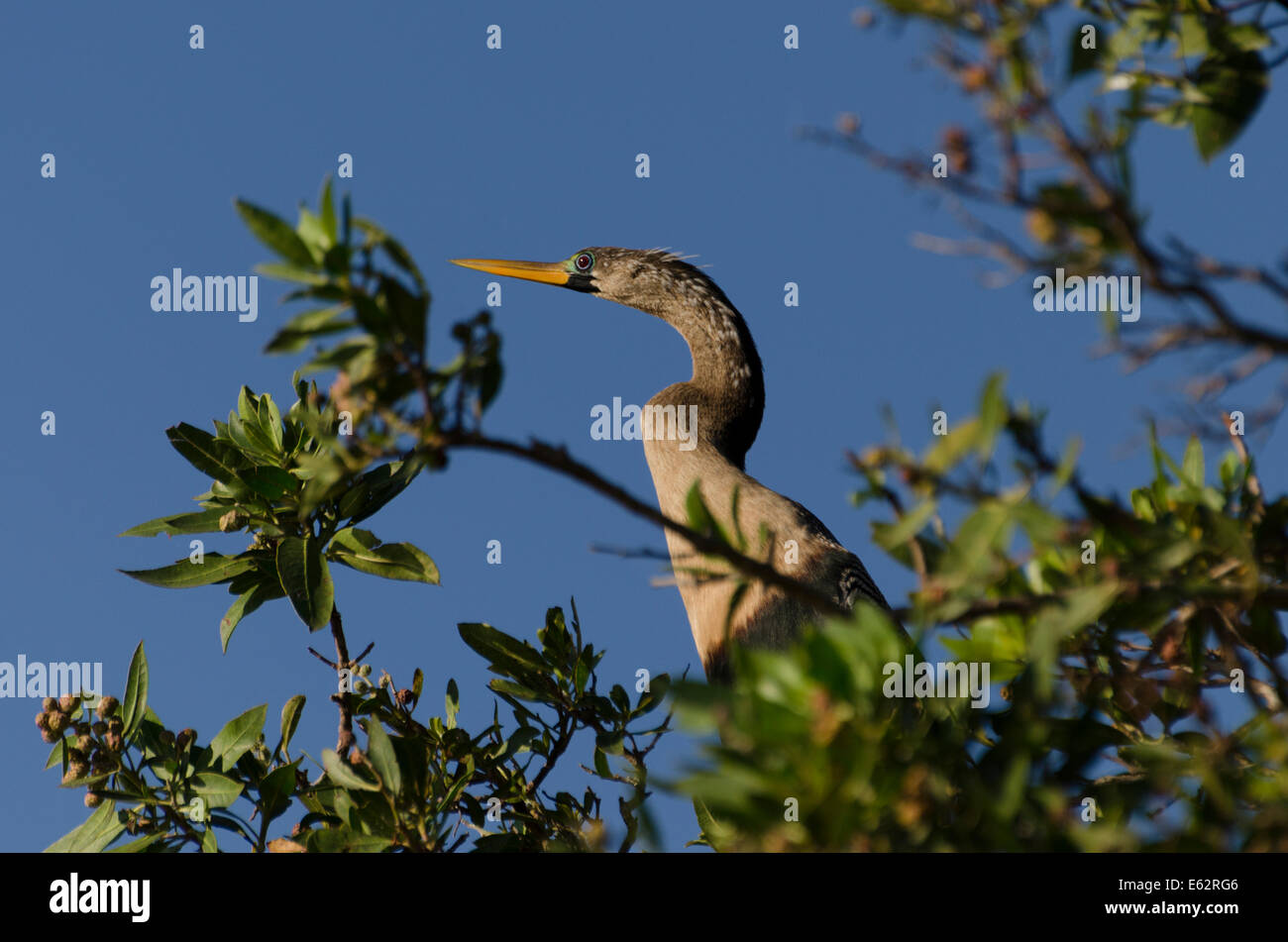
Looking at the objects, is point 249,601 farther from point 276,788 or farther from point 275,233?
point 275,233

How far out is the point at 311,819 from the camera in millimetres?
3570

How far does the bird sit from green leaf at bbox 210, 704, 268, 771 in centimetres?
136

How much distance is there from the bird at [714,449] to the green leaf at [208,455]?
1.50 m

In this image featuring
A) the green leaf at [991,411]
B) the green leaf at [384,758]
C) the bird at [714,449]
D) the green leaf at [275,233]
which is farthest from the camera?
the bird at [714,449]

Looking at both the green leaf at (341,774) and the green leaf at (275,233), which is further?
the green leaf at (341,774)

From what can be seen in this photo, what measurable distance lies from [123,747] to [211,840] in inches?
14.5

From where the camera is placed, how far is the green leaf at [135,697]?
134 inches

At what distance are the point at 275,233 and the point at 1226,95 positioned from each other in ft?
6.01

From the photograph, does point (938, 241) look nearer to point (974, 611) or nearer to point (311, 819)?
point (974, 611)

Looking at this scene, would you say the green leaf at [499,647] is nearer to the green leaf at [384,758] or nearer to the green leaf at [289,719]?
the green leaf at [289,719]

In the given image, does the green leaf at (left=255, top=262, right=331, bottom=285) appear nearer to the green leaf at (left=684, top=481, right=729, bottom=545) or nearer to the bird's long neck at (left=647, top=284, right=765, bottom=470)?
the green leaf at (left=684, top=481, right=729, bottom=545)

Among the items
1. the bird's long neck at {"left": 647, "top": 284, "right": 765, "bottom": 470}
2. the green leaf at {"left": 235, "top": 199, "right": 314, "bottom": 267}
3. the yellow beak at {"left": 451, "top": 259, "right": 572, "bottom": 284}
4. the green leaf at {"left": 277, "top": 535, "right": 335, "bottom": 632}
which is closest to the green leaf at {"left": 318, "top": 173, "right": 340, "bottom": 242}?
the green leaf at {"left": 235, "top": 199, "right": 314, "bottom": 267}

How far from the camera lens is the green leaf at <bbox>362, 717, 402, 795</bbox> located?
113 inches

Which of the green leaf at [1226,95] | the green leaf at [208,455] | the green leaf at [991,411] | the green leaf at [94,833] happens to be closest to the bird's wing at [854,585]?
the green leaf at [208,455]
